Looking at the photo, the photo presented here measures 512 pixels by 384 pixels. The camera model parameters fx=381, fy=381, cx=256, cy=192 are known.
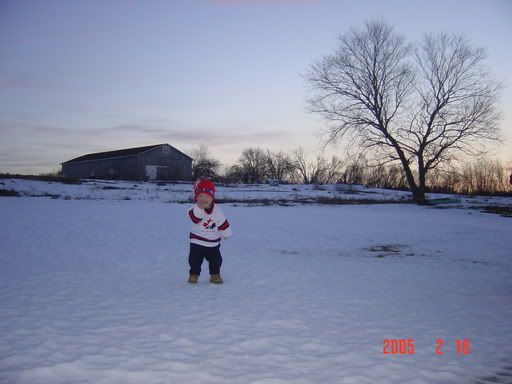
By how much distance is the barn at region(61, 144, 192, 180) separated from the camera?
4725cm

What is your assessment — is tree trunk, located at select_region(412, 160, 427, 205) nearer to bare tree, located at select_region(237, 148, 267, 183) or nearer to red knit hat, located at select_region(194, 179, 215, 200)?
red knit hat, located at select_region(194, 179, 215, 200)

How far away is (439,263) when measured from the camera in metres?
7.34

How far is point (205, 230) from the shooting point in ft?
18.0

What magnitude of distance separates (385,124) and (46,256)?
2213 cm

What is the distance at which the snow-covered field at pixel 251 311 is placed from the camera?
2875 millimetres

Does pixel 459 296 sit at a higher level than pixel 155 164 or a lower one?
lower

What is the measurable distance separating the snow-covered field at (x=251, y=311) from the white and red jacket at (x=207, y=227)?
2.12ft

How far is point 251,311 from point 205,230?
1.61 m

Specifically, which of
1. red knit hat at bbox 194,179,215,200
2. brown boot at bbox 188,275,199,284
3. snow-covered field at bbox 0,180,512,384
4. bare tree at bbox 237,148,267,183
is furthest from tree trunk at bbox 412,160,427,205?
bare tree at bbox 237,148,267,183

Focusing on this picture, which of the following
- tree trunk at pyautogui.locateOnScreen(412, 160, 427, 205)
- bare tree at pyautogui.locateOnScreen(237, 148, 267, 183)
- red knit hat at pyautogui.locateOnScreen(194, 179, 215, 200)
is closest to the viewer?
red knit hat at pyautogui.locateOnScreen(194, 179, 215, 200)

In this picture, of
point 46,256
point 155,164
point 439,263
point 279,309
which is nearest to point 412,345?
point 279,309

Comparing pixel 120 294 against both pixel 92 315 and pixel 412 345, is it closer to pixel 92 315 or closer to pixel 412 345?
pixel 92 315
